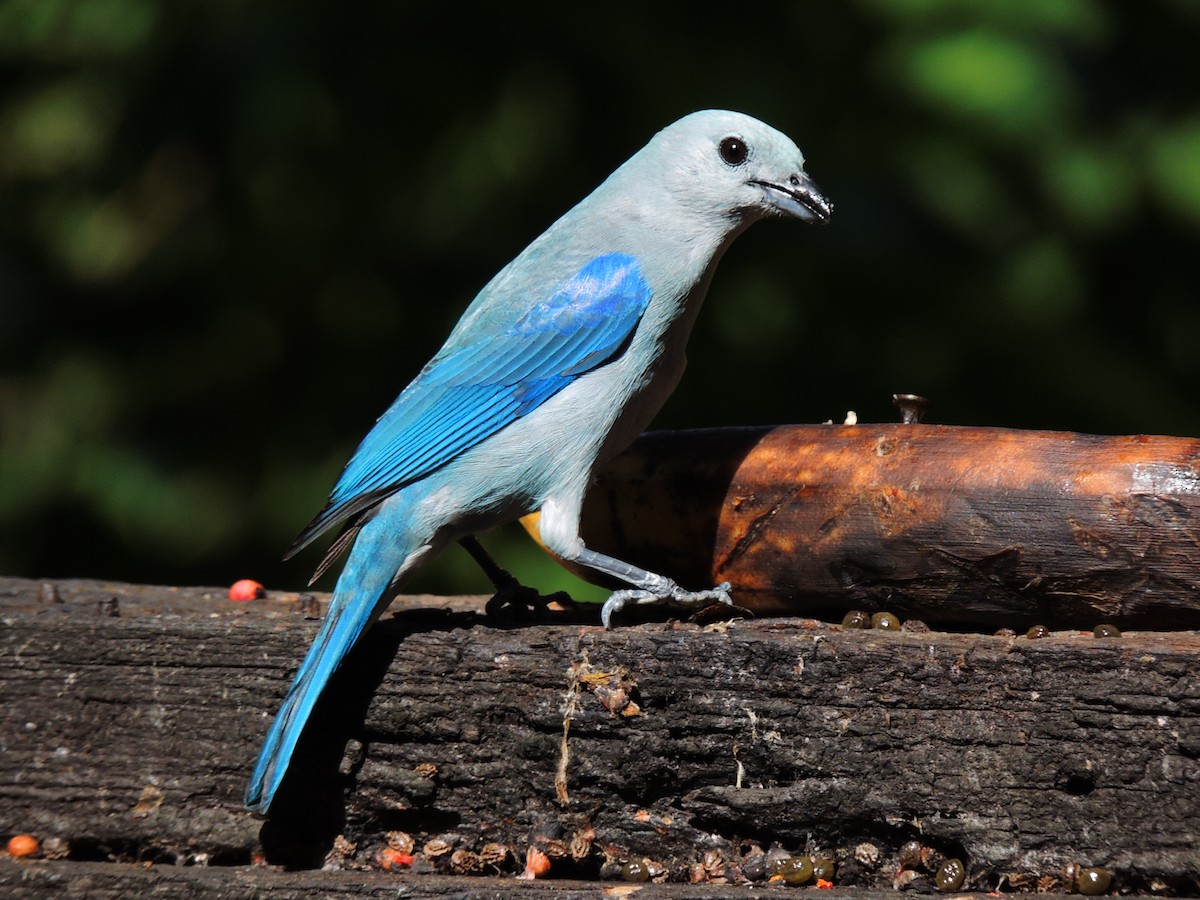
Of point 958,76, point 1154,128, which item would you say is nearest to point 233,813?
point 958,76

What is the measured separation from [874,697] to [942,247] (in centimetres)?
309

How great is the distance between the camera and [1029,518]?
221 cm

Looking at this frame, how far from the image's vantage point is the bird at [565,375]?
8.46 feet

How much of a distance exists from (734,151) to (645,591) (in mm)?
999

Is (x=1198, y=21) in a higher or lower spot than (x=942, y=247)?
higher

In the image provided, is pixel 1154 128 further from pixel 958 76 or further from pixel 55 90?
pixel 55 90

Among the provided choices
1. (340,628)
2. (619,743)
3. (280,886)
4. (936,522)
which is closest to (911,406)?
(936,522)

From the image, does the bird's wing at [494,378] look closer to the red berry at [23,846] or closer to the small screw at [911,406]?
the small screw at [911,406]

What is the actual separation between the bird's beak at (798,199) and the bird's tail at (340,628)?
1.06 m

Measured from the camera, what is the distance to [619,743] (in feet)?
7.10

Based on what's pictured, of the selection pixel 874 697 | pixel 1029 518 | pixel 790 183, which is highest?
pixel 790 183

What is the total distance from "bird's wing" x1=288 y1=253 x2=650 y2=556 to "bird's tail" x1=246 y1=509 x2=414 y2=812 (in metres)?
0.09

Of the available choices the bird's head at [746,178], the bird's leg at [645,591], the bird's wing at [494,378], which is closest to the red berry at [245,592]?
the bird's wing at [494,378]

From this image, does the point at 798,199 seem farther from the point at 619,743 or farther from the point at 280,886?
the point at 280,886
